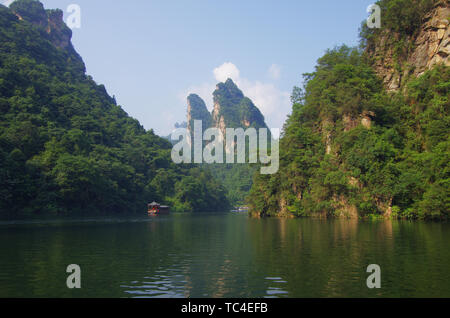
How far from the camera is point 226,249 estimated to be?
16781mm

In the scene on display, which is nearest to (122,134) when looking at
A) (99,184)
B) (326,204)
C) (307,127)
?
(99,184)

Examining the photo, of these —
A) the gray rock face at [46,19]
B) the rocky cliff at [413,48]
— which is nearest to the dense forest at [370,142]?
the rocky cliff at [413,48]

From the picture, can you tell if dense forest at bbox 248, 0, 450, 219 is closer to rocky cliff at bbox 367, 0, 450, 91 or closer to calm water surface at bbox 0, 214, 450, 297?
rocky cliff at bbox 367, 0, 450, 91

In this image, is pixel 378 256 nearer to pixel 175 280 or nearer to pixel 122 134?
pixel 175 280

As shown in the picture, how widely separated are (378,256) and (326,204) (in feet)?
98.9

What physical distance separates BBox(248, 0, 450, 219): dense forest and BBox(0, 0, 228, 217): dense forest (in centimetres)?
2579

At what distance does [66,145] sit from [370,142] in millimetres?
43684

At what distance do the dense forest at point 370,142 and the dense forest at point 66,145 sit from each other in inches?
1016

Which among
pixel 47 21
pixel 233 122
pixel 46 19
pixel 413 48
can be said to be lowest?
pixel 413 48

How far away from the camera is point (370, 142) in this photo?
40094mm

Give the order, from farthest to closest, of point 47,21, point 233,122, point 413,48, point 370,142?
point 233,122
point 47,21
point 413,48
point 370,142

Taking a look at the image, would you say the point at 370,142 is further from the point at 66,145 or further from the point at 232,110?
the point at 232,110

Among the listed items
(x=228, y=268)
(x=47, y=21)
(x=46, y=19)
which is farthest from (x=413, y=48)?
(x=46, y=19)

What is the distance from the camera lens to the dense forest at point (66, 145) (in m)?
49.7
